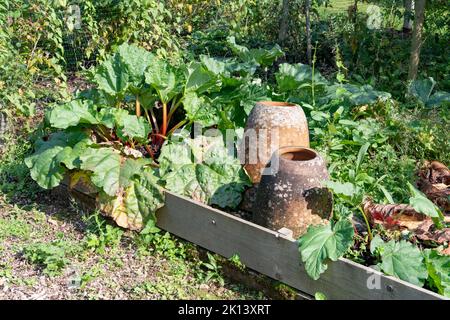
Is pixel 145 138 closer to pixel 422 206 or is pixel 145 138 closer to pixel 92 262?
pixel 92 262

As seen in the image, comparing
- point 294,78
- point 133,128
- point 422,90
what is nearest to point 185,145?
point 133,128

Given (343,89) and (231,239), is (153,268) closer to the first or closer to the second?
(231,239)

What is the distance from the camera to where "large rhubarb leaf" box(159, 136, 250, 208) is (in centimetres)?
444

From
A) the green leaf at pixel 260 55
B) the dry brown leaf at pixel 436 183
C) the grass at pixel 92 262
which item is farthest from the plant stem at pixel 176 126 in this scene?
the dry brown leaf at pixel 436 183

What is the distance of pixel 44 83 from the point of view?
6.94m

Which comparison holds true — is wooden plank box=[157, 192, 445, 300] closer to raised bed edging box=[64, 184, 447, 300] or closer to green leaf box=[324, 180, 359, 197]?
raised bed edging box=[64, 184, 447, 300]

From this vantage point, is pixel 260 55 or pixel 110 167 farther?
pixel 260 55

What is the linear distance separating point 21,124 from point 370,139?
3381 millimetres

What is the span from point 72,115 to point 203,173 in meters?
1.12

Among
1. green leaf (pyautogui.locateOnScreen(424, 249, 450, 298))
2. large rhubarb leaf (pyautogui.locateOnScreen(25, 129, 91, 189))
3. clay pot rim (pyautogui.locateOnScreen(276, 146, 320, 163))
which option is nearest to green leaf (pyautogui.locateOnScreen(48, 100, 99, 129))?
large rhubarb leaf (pyautogui.locateOnScreen(25, 129, 91, 189))

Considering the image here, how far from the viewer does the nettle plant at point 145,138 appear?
14.7 feet

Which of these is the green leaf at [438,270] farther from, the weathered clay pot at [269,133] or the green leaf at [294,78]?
the green leaf at [294,78]

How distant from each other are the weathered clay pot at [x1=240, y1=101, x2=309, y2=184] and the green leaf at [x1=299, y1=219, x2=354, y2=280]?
35.0 inches

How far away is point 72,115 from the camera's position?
187 inches
